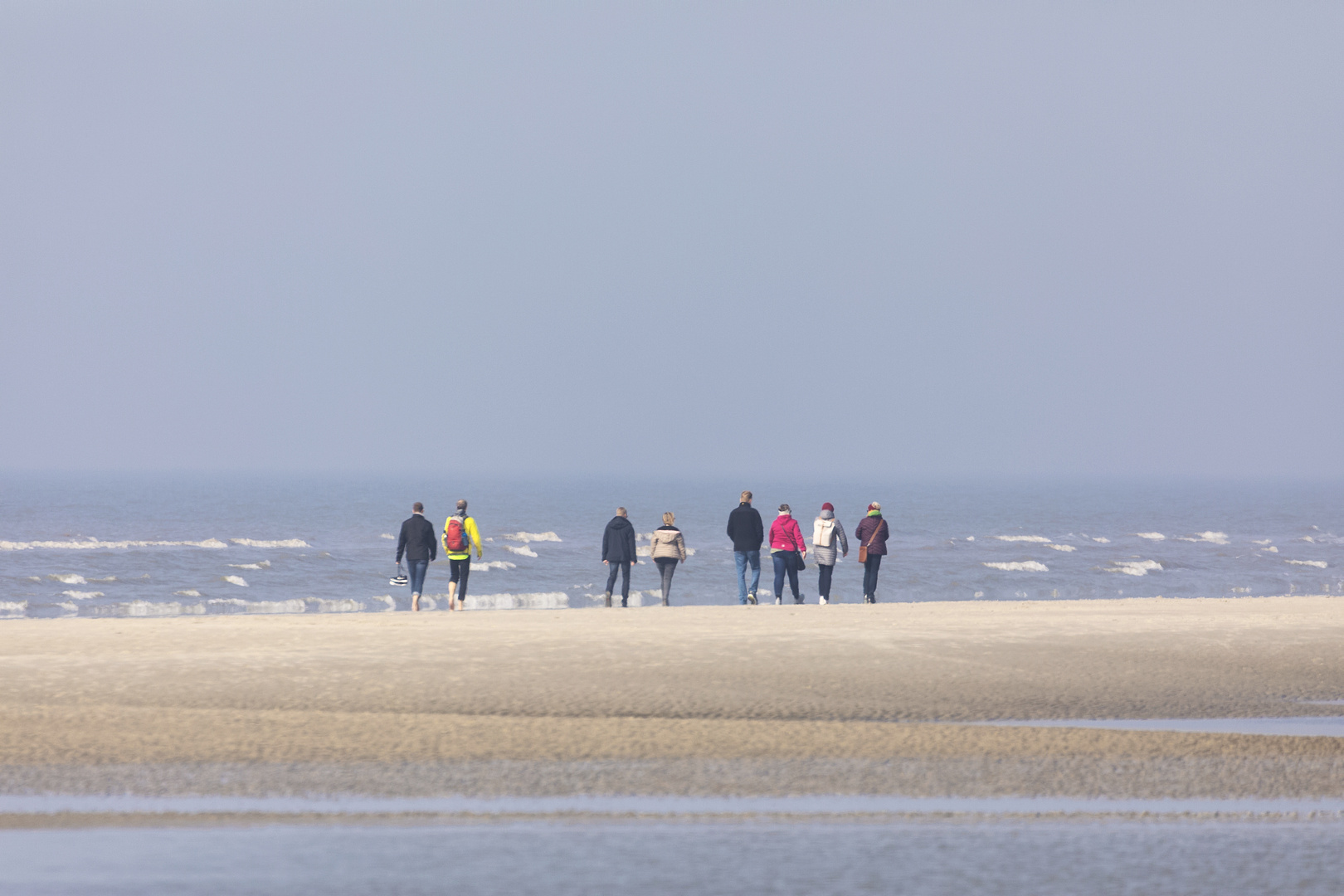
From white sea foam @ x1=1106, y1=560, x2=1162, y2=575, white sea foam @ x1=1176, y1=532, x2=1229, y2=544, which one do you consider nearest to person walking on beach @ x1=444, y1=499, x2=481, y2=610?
white sea foam @ x1=1106, y1=560, x2=1162, y2=575

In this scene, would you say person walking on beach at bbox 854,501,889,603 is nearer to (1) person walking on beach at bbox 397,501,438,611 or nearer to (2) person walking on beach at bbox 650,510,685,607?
(2) person walking on beach at bbox 650,510,685,607

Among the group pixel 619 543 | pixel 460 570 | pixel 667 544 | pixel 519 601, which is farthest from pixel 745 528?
pixel 519 601

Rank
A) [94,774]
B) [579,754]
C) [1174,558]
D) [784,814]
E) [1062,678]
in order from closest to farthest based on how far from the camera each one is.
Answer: [784,814] → [94,774] → [579,754] → [1062,678] → [1174,558]

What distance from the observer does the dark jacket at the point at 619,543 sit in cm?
2212

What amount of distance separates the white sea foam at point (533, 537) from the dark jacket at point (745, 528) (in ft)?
141

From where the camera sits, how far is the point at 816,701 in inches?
527

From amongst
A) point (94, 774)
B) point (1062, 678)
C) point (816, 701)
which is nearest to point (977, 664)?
point (1062, 678)

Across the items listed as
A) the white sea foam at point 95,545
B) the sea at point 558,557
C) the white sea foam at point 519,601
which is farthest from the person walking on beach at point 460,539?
the white sea foam at point 95,545

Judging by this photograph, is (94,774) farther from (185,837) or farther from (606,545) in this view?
(606,545)

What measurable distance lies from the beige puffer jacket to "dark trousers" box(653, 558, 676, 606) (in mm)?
59

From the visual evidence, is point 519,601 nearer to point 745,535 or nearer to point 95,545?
point 745,535

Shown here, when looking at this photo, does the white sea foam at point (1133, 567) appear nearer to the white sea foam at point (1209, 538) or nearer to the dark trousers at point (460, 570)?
the white sea foam at point (1209, 538)

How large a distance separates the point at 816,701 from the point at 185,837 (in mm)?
6473

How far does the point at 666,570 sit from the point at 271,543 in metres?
43.3
